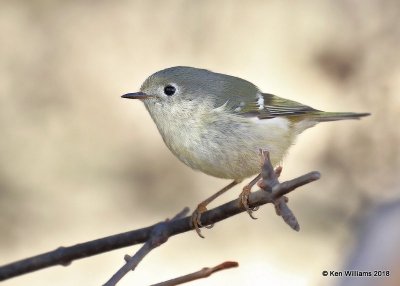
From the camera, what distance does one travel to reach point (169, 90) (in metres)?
2.10

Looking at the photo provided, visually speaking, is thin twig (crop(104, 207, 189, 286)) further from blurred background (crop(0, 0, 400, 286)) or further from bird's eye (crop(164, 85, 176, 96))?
blurred background (crop(0, 0, 400, 286))

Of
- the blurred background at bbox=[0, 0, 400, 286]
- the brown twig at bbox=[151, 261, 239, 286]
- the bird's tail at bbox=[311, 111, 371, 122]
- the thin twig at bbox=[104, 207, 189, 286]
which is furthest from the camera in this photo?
the blurred background at bbox=[0, 0, 400, 286]

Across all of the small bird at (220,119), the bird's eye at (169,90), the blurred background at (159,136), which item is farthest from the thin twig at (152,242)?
the blurred background at (159,136)

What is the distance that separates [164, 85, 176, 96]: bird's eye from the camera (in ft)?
6.86

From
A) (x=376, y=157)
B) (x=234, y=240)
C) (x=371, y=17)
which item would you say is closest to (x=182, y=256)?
(x=234, y=240)

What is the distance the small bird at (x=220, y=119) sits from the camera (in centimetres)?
189

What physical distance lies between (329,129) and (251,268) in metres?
0.96

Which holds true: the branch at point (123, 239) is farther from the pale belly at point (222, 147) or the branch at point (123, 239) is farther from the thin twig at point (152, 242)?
the pale belly at point (222, 147)

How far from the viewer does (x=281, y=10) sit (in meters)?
4.54

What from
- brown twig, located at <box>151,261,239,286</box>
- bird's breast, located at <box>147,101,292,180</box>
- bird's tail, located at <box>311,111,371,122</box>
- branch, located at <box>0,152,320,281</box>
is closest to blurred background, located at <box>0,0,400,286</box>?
bird's tail, located at <box>311,111,371,122</box>

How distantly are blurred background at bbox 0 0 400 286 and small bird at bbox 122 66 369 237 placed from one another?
49.4 inches

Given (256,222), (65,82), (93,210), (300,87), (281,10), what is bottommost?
(256,222)

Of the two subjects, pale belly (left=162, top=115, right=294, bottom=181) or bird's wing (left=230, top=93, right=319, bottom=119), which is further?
bird's wing (left=230, top=93, right=319, bottom=119)

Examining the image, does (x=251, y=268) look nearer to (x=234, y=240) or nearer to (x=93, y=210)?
(x=234, y=240)
